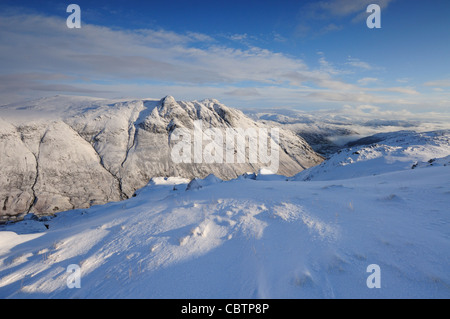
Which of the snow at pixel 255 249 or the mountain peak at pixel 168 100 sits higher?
the mountain peak at pixel 168 100

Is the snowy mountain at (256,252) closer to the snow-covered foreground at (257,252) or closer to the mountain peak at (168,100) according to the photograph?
the snow-covered foreground at (257,252)

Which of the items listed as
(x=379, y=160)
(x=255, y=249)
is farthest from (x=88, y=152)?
(x=255, y=249)

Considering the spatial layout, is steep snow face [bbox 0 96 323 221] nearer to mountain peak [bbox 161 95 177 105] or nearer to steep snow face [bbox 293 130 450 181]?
mountain peak [bbox 161 95 177 105]

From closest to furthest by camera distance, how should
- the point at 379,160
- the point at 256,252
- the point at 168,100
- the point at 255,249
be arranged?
the point at 256,252
the point at 255,249
the point at 379,160
the point at 168,100

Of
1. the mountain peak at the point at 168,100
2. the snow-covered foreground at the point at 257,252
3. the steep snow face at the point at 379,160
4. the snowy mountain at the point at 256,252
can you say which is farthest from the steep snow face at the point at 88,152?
the snow-covered foreground at the point at 257,252

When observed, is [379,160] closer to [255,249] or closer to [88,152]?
[255,249]

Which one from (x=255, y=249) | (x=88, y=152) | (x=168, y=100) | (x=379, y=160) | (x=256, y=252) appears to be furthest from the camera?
(x=168, y=100)
